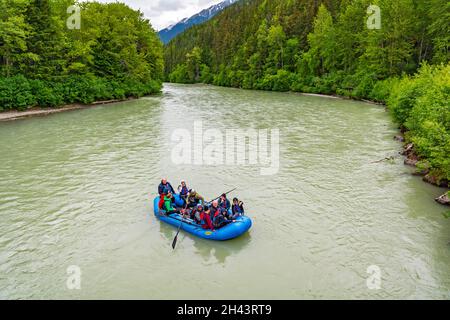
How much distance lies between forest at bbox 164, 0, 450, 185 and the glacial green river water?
118 inches

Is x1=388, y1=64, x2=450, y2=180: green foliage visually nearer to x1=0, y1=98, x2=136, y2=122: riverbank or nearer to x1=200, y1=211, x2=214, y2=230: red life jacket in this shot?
x1=200, y1=211, x2=214, y2=230: red life jacket

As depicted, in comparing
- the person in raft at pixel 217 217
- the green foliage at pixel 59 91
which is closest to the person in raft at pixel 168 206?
the person in raft at pixel 217 217

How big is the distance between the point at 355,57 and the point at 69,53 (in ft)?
138

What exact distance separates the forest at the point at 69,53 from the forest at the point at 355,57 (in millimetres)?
27549

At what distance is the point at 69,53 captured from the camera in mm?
43469

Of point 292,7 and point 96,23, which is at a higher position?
point 292,7

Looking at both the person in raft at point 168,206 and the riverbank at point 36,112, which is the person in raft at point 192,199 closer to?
the person in raft at point 168,206

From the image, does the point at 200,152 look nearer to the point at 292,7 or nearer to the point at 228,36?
the point at 292,7

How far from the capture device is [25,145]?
960 inches

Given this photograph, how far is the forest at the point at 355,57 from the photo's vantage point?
1868cm

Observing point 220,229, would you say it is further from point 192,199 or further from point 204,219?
point 192,199

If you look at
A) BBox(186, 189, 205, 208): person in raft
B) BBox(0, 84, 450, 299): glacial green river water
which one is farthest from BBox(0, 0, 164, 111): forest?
BBox(186, 189, 205, 208): person in raft
